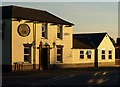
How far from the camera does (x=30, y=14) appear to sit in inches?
1320

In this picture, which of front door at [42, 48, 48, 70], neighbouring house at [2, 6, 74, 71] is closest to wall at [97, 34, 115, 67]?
neighbouring house at [2, 6, 74, 71]

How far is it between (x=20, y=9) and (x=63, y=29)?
639 cm

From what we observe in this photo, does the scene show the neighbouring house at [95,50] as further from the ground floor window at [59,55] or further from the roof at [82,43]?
the ground floor window at [59,55]

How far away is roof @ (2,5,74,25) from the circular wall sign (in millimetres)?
942

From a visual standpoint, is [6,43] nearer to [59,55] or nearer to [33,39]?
[33,39]

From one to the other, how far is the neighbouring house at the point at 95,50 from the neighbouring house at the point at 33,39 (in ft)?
9.61

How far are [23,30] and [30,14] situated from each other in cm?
350

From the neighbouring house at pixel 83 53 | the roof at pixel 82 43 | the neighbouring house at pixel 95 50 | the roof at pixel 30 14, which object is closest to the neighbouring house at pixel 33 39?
the roof at pixel 30 14

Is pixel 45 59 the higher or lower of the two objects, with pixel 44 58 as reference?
lower

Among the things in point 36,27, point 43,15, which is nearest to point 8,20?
point 36,27

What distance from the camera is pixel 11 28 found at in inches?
1165

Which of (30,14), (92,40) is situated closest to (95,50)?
(92,40)

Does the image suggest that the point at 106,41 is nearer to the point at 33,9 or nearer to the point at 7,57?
the point at 33,9

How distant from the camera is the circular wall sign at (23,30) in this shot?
30641 millimetres
